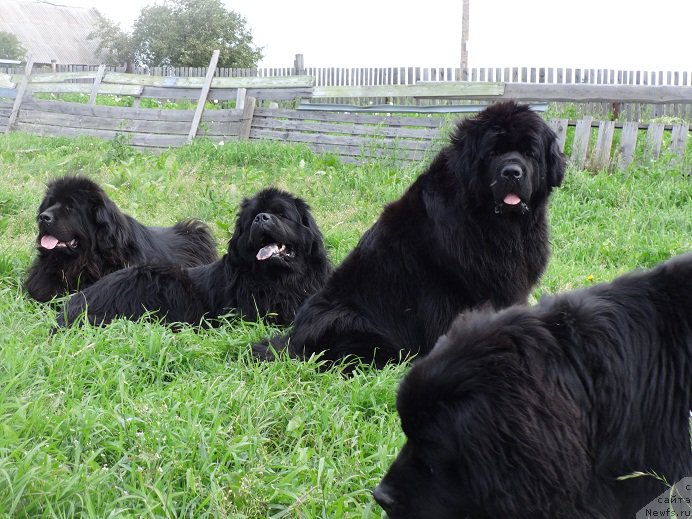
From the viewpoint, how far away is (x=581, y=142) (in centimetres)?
1037

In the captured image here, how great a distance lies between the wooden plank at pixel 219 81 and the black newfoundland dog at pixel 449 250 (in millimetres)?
10554

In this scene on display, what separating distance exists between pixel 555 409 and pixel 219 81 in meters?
14.6

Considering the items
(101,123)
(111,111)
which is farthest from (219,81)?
(101,123)

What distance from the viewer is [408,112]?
12.7 metres

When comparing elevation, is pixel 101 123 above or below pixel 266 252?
above

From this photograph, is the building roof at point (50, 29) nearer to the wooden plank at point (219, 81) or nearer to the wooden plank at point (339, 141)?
the wooden plank at point (219, 81)

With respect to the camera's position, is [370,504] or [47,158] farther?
[47,158]

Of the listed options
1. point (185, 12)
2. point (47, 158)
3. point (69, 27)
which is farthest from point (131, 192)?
point (69, 27)

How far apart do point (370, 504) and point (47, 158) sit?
441 inches

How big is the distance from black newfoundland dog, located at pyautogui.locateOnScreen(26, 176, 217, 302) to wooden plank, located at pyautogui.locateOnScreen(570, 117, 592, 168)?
19.7 feet

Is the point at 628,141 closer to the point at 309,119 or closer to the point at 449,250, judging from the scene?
the point at 309,119

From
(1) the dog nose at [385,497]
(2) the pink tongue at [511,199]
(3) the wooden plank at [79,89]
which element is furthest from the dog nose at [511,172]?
(3) the wooden plank at [79,89]

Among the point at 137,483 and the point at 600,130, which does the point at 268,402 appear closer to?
the point at 137,483

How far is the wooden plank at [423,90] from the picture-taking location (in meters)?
13.2
